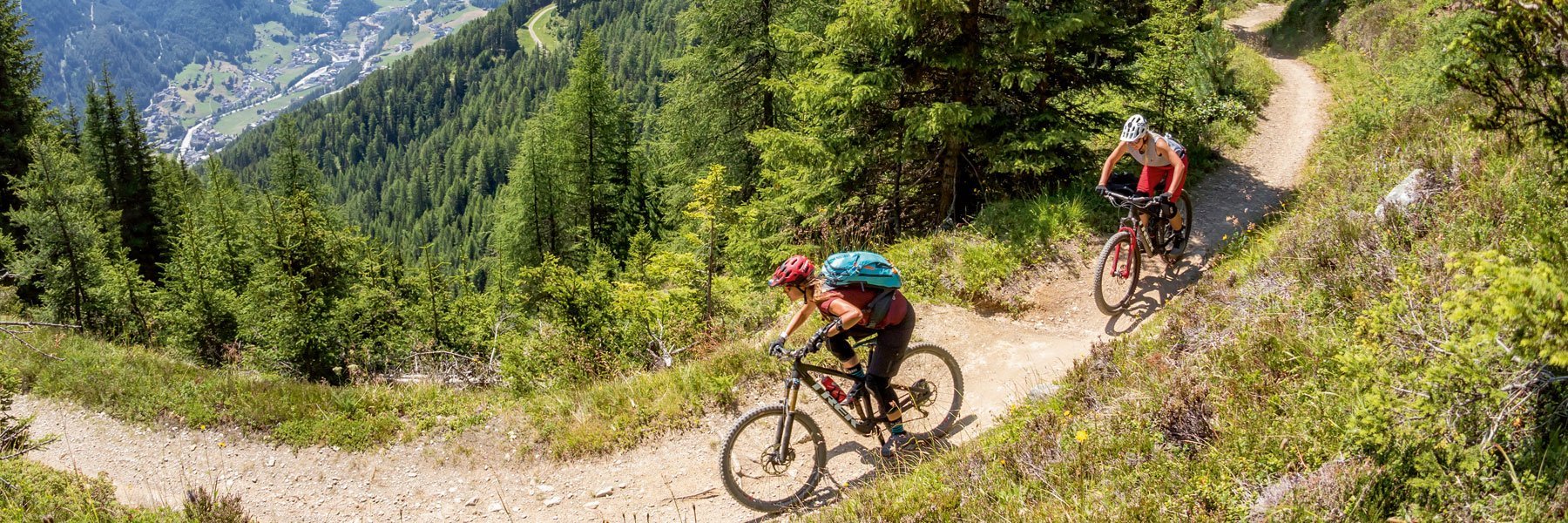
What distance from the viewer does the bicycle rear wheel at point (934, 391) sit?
23.9 feet

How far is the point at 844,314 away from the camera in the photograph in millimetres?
5930

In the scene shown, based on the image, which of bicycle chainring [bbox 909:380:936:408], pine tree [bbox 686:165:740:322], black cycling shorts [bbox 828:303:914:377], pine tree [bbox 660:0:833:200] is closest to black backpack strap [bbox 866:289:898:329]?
black cycling shorts [bbox 828:303:914:377]

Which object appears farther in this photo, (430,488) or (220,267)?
(220,267)

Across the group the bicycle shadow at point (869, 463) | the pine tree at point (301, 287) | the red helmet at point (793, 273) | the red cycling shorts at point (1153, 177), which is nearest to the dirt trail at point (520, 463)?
the bicycle shadow at point (869, 463)

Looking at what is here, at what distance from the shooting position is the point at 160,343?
846 inches

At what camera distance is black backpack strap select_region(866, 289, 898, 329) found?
20.3 ft

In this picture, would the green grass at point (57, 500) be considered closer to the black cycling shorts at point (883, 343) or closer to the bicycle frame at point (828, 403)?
the bicycle frame at point (828, 403)

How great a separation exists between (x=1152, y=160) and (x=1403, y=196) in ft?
7.92

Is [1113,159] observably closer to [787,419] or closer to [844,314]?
[844,314]

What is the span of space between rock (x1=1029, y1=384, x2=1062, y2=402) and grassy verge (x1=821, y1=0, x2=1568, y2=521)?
0.59 ft

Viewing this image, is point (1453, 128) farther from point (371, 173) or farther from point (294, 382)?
point (371, 173)

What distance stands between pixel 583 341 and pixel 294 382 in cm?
414

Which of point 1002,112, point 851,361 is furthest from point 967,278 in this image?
point 851,361

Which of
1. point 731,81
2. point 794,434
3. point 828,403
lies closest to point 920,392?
point 828,403
